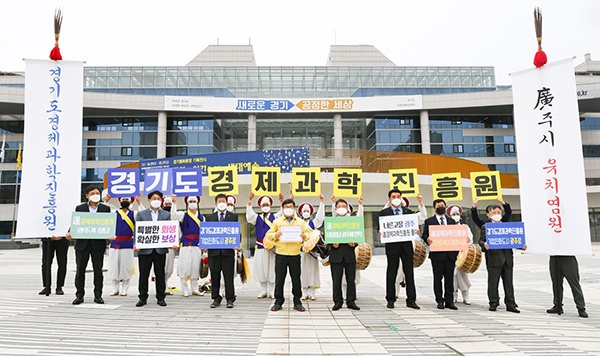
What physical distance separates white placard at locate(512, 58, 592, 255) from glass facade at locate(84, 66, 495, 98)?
33132 millimetres

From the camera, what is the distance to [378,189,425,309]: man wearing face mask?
7.09 m

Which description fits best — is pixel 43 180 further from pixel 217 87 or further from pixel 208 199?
pixel 217 87

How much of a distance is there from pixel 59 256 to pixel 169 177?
2920mm

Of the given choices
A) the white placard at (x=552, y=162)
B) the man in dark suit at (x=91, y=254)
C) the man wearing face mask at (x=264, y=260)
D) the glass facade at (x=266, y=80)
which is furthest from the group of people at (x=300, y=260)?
the glass facade at (x=266, y=80)

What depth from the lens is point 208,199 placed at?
66.5ft

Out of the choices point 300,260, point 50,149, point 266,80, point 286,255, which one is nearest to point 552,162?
point 300,260

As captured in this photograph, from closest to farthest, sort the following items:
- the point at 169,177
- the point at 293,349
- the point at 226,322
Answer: the point at 293,349 < the point at 226,322 < the point at 169,177

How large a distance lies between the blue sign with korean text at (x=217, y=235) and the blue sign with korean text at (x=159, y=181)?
133 centimetres

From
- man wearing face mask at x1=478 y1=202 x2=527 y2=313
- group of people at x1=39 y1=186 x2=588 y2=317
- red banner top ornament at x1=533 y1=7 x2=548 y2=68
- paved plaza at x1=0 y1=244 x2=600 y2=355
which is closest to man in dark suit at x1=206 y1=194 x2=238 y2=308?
group of people at x1=39 y1=186 x2=588 y2=317

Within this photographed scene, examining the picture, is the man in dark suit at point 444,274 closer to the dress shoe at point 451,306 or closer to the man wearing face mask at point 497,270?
the dress shoe at point 451,306

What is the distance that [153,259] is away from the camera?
7219mm

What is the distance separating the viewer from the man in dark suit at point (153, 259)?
277 inches

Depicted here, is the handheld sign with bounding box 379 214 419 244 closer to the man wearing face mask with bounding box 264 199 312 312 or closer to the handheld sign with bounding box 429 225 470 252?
the handheld sign with bounding box 429 225 470 252

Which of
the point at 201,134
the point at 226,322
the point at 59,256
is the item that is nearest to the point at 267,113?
the point at 201,134
